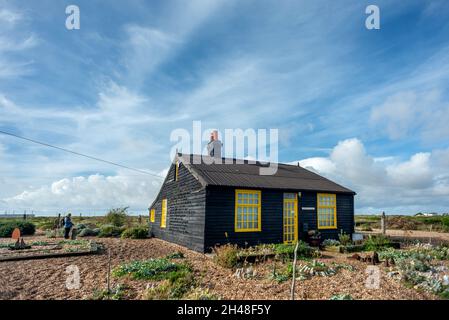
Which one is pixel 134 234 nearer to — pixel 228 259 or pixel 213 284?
pixel 228 259

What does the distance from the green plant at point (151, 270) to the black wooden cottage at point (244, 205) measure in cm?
352

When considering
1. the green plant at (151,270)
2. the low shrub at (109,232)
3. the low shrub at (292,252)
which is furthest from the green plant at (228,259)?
the low shrub at (109,232)

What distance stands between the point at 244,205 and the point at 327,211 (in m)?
6.06

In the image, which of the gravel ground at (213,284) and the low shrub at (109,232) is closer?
the gravel ground at (213,284)

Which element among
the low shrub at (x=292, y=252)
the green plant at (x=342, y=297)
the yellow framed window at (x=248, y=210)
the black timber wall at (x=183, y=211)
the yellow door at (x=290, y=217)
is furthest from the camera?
the yellow door at (x=290, y=217)

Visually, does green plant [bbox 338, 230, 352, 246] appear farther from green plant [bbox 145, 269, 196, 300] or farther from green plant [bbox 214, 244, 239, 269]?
green plant [bbox 145, 269, 196, 300]

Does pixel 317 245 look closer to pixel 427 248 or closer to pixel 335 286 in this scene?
pixel 427 248

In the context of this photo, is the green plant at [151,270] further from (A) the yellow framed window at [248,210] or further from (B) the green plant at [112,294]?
(A) the yellow framed window at [248,210]

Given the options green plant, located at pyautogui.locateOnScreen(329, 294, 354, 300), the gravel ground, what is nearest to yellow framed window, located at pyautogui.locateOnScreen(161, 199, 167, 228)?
the gravel ground

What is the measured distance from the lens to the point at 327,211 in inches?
696

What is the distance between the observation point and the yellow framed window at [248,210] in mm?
14406

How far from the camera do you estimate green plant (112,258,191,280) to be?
8.85 metres

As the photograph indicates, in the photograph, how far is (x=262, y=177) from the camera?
17203mm
